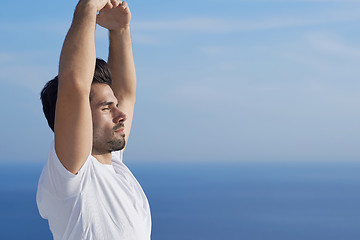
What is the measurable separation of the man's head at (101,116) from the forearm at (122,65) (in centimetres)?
41

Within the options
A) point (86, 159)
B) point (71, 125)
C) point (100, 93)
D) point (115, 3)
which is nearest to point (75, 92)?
point (71, 125)

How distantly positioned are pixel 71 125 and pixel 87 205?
12.0 inches

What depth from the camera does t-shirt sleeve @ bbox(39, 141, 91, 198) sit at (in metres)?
1.64

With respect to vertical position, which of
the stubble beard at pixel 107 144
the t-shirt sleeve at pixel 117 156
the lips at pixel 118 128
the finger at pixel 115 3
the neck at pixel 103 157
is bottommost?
the neck at pixel 103 157

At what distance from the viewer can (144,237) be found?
1.85 metres

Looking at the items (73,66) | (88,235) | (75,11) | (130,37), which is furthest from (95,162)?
(130,37)

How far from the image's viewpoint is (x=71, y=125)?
159cm

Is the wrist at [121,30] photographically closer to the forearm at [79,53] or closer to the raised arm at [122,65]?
the raised arm at [122,65]

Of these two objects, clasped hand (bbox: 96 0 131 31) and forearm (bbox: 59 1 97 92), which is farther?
clasped hand (bbox: 96 0 131 31)

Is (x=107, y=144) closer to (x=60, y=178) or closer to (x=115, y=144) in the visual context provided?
(x=115, y=144)

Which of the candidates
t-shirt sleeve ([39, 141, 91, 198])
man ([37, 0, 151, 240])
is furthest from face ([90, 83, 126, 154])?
t-shirt sleeve ([39, 141, 91, 198])

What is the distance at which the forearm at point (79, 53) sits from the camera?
1582 mm

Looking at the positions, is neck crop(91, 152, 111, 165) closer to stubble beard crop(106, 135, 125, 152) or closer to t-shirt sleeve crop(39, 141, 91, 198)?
stubble beard crop(106, 135, 125, 152)

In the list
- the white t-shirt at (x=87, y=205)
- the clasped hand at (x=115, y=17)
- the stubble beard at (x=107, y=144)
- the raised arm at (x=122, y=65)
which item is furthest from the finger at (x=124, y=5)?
the white t-shirt at (x=87, y=205)
